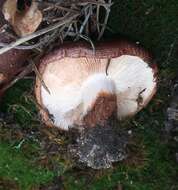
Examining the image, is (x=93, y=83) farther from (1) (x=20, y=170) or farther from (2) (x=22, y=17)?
(1) (x=20, y=170)

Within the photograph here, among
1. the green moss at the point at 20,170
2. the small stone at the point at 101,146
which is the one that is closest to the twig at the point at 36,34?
the small stone at the point at 101,146

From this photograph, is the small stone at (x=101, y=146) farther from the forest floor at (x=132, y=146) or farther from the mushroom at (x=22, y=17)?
the mushroom at (x=22, y=17)

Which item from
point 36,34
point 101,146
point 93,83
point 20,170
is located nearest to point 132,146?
point 101,146

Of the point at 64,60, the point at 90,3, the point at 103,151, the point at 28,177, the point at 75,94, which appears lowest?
the point at 28,177

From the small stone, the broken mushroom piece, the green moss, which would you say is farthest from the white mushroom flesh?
the green moss

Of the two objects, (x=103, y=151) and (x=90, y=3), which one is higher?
(x=90, y=3)

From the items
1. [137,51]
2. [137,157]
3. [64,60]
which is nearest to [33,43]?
[64,60]

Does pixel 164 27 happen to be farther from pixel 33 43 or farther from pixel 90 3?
pixel 33 43
